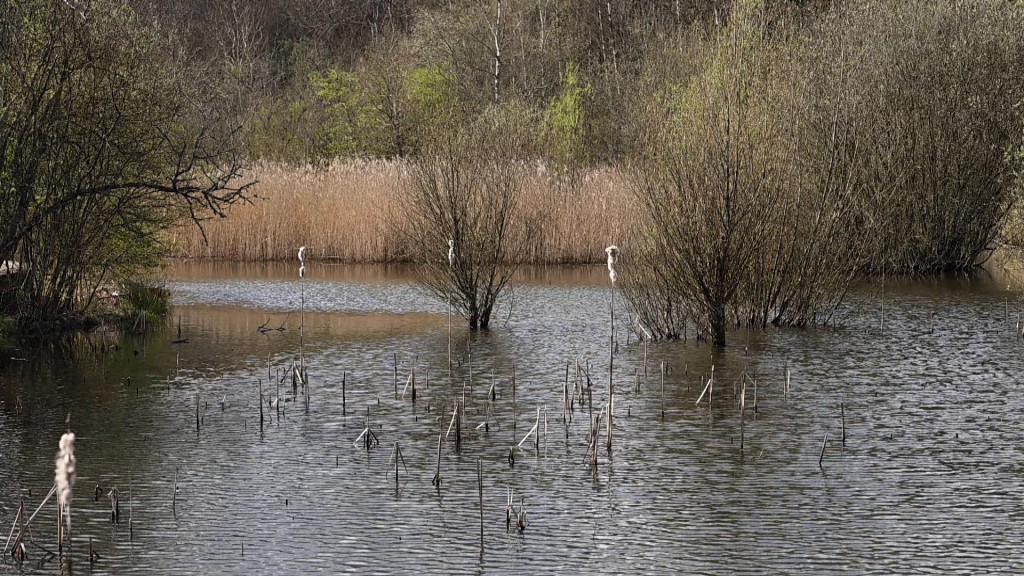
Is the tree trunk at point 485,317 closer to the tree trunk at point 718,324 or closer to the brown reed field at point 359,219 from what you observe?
the tree trunk at point 718,324

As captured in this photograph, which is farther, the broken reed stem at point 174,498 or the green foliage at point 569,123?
the green foliage at point 569,123

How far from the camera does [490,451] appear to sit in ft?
30.5

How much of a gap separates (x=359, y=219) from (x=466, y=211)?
1111cm

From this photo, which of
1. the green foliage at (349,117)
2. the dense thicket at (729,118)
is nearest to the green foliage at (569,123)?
the dense thicket at (729,118)

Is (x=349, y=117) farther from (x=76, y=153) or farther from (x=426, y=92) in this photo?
(x=76, y=153)

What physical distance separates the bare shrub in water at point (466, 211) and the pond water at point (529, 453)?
2.05 ft

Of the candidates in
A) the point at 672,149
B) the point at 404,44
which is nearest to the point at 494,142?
the point at 672,149

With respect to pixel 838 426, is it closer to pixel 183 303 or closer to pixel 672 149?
pixel 672 149

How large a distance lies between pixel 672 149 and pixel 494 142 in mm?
2914

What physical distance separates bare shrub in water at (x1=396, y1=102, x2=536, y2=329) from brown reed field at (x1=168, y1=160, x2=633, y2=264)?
8859 mm

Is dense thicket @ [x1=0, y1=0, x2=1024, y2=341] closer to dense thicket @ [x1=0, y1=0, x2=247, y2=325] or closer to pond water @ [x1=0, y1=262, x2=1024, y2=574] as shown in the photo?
dense thicket @ [x1=0, y1=0, x2=247, y2=325]

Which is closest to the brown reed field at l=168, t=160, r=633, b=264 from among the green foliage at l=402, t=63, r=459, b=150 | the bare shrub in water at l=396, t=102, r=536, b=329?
the bare shrub in water at l=396, t=102, r=536, b=329

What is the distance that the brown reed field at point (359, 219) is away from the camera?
84.5ft

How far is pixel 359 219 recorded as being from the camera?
87.1ft
